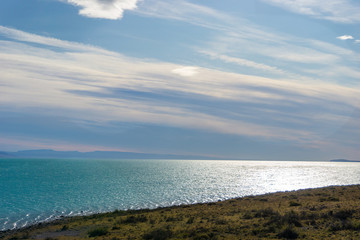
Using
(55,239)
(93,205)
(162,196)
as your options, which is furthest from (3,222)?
(162,196)

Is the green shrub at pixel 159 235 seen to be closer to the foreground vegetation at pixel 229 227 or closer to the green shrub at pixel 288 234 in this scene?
the foreground vegetation at pixel 229 227

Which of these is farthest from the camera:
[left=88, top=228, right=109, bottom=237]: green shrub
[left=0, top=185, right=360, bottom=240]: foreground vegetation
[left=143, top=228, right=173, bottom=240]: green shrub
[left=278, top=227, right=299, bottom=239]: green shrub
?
[left=88, top=228, right=109, bottom=237]: green shrub

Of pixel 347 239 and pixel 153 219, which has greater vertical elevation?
pixel 347 239

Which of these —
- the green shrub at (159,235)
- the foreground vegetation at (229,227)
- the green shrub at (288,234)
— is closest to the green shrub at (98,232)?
the foreground vegetation at (229,227)

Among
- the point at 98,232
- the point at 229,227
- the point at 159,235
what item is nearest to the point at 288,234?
the point at 229,227

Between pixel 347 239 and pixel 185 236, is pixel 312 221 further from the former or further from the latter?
pixel 185 236

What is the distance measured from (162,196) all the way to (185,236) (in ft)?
151

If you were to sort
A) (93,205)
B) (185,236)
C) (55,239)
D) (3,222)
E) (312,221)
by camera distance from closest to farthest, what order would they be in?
(185,236)
(312,221)
(55,239)
(3,222)
(93,205)

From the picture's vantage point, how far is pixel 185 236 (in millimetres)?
24422

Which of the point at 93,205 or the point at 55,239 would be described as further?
the point at 93,205

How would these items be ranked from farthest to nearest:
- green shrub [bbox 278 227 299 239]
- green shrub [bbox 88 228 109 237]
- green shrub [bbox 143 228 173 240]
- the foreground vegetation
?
green shrub [bbox 88 228 109 237] < green shrub [bbox 143 228 173 240] < the foreground vegetation < green shrub [bbox 278 227 299 239]

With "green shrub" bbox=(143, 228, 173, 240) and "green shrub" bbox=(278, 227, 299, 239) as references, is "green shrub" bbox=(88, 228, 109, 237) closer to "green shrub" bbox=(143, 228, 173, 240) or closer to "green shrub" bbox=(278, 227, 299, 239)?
"green shrub" bbox=(143, 228, 173, 240)

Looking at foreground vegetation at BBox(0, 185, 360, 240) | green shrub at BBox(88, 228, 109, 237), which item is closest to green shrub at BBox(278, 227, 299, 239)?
foreground vegetation at BBox(0, 185, 360, 240)

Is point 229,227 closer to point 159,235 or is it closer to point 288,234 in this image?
point 288,234
